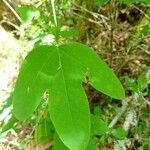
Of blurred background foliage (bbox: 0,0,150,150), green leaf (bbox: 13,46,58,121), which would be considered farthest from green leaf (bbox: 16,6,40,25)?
green leaf (bbox: 13,46,58,121)

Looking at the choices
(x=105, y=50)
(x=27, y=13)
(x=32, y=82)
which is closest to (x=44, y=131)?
(x=32, y=82)

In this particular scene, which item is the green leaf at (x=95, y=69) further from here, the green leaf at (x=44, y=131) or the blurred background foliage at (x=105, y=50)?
the blurred background foliage at (x=105, y=50)

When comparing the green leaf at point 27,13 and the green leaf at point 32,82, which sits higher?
the green leaf at point 27,13

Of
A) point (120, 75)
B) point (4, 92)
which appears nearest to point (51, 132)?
point (120, 75)

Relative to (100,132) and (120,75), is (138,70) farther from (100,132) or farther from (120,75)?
(100,132)

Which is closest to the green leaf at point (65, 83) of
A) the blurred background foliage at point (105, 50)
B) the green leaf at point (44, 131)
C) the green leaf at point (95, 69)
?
the green leaf at point (95, 69)

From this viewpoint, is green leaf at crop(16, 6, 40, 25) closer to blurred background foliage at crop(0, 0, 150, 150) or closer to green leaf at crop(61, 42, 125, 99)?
blurred background foliage at crop(0, 0, 150, 150)

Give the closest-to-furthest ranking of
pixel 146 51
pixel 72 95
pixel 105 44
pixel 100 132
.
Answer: pixel 72 95 < pixel 100 132 < pixel 146 51 < pixel 105 44

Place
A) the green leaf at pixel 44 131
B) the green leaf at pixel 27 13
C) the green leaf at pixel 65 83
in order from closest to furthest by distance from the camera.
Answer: the green leaf at pixel 65 83 → the green leaf at pixel 44 131 → the green leaf at pixel 27 13

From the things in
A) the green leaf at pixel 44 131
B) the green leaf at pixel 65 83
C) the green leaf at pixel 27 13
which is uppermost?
the green leaf at pixel 27 13

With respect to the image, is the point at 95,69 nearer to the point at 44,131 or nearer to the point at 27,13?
the point at 44,131
